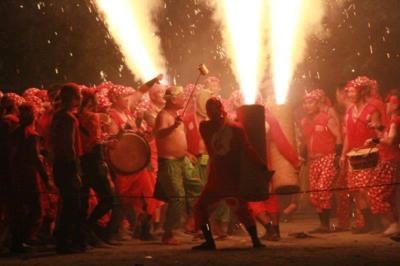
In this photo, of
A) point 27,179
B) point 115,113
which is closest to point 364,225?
point 115,113

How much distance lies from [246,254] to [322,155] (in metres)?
3.94

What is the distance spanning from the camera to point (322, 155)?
12.0 m

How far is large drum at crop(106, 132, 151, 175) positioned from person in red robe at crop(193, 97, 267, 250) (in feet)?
4.88

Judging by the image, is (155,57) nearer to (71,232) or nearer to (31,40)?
(31,40)

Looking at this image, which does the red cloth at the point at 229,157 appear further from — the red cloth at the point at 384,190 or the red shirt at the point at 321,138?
the red shirt at the point at 321,138

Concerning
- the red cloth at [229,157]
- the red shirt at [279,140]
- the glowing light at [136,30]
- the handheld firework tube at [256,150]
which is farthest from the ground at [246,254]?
the glowing light at [136,30]

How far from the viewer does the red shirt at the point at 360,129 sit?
37.2ft

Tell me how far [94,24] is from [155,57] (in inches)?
93.5

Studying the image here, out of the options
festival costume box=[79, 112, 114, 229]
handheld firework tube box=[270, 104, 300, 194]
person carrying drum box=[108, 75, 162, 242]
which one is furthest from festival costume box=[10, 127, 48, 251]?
handheld firework tube box=[270, 104, 300, 194]

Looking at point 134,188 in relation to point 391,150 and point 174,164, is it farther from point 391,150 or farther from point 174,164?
point 391,150

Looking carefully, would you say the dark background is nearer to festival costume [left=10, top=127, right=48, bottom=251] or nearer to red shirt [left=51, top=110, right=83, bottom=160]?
festival costume [left=10, top=127, right=48, bottom=251]

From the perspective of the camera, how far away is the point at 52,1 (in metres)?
20.2

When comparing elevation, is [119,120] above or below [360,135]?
above

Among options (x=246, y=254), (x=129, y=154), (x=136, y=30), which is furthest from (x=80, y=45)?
(x=246, y=254)
